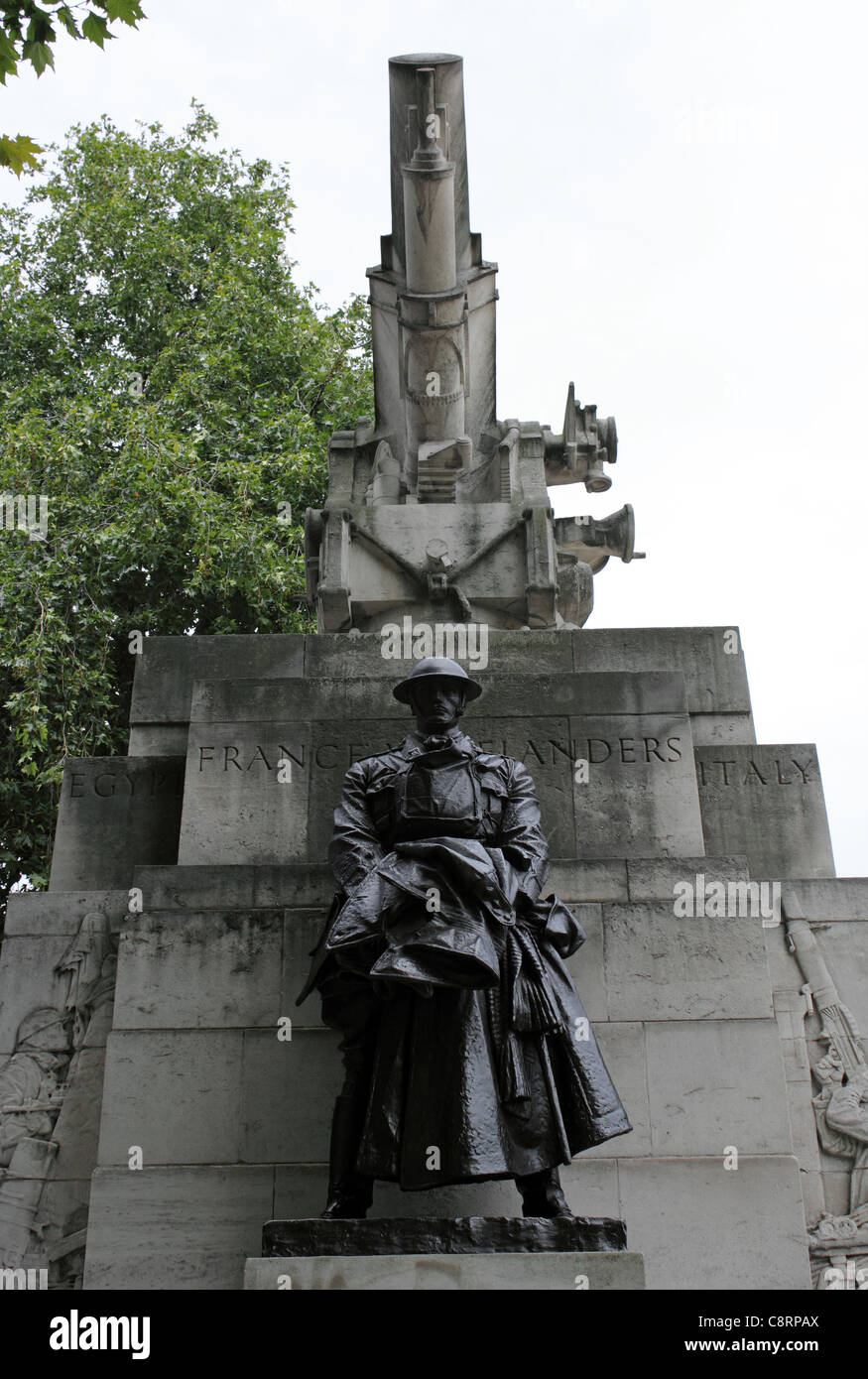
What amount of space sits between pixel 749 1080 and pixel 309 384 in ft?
63.8

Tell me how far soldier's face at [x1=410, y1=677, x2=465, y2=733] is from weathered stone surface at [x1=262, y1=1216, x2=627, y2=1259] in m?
2.75

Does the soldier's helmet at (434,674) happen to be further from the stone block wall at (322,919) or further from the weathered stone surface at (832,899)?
the weathered stone surface at (832,899)

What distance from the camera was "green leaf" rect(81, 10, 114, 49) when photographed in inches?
288

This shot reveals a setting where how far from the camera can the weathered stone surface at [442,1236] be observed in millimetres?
6395

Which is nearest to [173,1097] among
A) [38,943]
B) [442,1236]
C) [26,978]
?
[26,978]

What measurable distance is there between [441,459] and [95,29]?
5.65 m

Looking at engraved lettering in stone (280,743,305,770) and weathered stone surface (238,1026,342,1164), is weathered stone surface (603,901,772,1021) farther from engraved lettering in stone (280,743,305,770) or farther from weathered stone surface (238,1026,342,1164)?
engraved lettering in stone (280,743,305,770)

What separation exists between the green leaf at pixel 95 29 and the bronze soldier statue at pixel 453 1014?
428 centimetres

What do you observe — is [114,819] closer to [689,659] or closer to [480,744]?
[480,744]

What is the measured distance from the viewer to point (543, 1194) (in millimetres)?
6809

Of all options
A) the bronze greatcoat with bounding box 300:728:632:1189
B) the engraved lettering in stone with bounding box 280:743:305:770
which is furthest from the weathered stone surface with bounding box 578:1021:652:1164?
the engraved lettering in stone with bounding box 280:743:305:770

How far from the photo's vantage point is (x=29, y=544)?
20688mm
